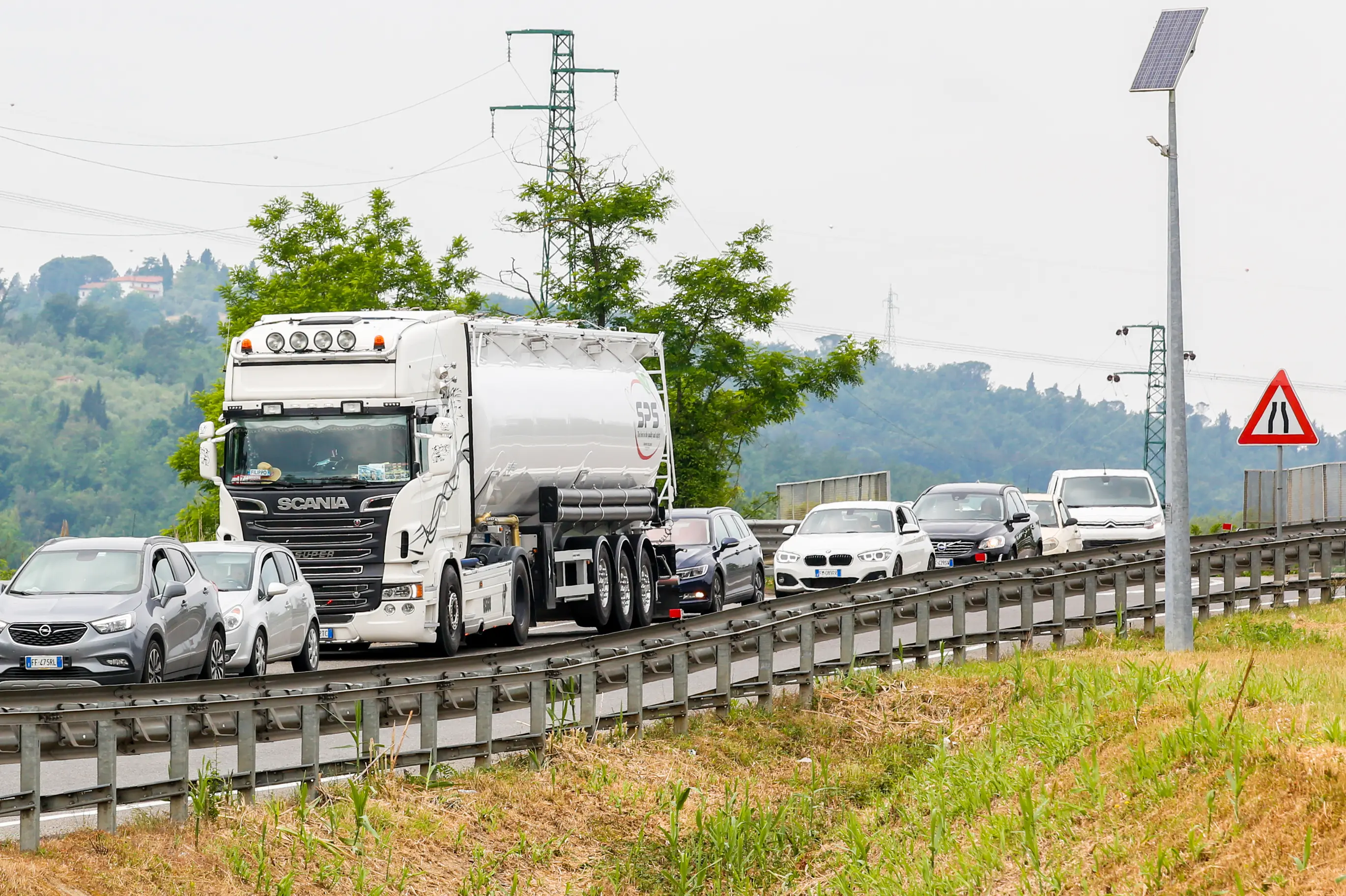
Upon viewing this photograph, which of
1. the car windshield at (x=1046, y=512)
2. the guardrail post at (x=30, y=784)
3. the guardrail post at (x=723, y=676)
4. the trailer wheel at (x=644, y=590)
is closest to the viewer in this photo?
the guardrail post at (x=30, y=784)

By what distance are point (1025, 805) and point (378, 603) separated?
38.4 feet

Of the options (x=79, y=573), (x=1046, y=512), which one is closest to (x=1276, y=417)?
(x=79, y=573)

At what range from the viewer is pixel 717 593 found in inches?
1046

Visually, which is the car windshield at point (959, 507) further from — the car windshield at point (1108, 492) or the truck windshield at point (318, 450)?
the truck windshield at point (318, 450)

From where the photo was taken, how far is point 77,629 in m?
15.9

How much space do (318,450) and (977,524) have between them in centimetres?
1384

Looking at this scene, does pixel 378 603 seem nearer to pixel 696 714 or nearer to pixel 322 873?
pixel 696 714

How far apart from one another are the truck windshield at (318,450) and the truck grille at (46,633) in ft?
14.6

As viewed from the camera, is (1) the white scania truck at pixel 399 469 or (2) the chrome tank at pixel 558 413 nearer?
(1) the white scania truck at pixel 399 469

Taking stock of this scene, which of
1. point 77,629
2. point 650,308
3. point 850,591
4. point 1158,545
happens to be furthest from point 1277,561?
point 650,308

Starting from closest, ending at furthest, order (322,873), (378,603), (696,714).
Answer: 1. (322,873)
2. (696,714)
3. (378,603)

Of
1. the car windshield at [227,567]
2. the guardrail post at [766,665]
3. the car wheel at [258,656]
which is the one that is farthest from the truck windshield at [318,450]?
the guardrail post at [766,665]

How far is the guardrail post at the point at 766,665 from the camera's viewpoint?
14.9m

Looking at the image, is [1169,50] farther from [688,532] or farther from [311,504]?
[688,532]
